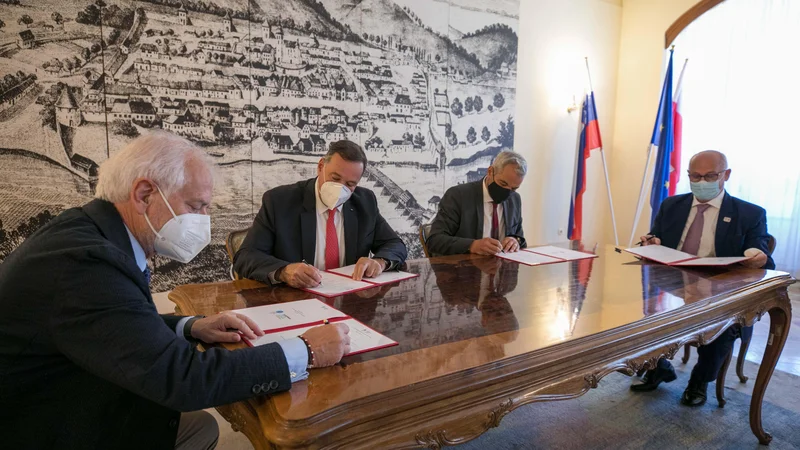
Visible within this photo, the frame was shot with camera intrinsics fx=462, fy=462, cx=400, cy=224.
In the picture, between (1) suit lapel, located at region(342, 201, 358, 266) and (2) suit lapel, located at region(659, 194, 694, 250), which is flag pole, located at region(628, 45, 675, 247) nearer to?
(2) suit lapel, located at region(659, 194, 694, 250)

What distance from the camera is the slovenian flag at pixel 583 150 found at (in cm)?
552

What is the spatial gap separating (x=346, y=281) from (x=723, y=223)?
226cm

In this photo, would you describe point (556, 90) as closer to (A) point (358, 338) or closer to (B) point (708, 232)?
(B) point (708, 232)

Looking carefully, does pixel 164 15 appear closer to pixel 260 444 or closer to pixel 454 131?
pixel 454 131

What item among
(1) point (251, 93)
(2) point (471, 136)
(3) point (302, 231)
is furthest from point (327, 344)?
(2) point (471, 136)

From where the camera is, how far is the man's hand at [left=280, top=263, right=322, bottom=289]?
5.56 feet

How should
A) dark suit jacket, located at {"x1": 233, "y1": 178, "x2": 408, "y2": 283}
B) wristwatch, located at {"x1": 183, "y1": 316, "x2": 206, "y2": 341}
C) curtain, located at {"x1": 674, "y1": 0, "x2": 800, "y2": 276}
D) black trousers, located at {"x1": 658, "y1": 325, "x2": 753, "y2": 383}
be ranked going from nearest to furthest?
wristwatch, located at {"x1": 183, "y1": 316, "x2": 206, "y2": 341}, dark suit jacket, located at {"x1": 233, "y1": 178, "x2": 408, "y2": 283}, black trousers, located at {"x1": 658, "y1": 325, "x2": 753, "y2": 383}, curtain, located at {"x1": 674, "y1": 0, "x2": 800, "y2": 276}

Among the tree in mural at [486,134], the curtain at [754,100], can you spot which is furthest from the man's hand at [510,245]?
the curtain at [754,100]

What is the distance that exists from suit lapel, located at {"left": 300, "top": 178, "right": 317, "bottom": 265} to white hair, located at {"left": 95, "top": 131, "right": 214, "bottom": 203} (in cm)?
107

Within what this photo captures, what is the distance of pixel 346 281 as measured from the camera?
1841 mm

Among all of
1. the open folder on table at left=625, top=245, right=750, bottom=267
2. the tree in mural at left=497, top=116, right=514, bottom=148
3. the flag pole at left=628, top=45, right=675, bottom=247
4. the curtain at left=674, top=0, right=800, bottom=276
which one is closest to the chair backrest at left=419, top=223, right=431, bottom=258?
the open folder on table at left=625, top=245, right=750, bottom=267

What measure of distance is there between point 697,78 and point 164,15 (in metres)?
5.55

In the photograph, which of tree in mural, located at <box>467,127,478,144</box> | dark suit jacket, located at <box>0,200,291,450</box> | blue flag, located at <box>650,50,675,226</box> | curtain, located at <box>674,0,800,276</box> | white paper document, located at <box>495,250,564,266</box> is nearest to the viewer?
dark suit jacket, located at <box>0,200,291,450</box>

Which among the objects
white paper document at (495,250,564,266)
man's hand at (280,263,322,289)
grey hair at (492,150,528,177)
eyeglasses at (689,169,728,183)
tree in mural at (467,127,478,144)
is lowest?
white paper document at (495,250,564,266)
